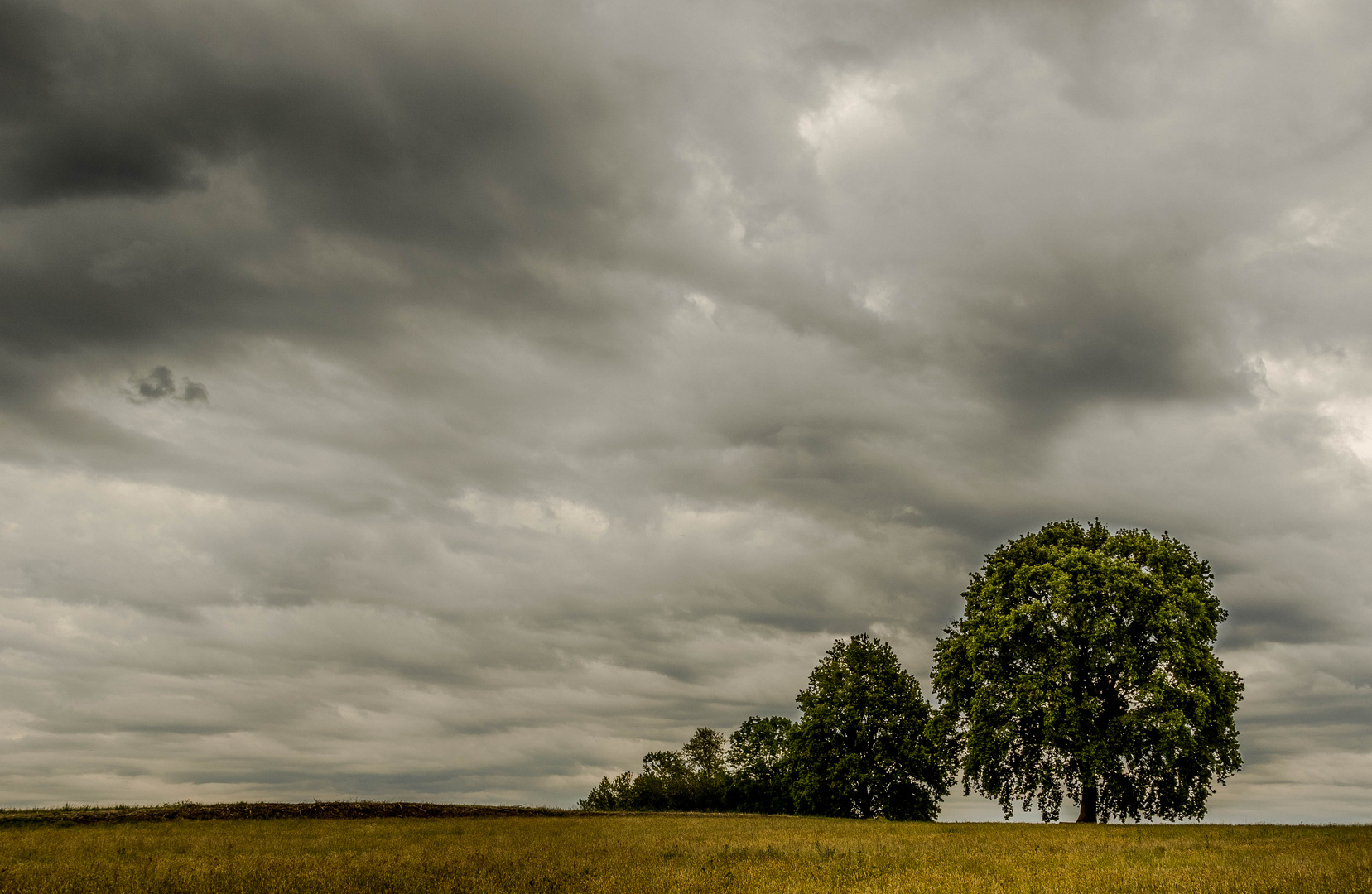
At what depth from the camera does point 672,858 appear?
22.2 m

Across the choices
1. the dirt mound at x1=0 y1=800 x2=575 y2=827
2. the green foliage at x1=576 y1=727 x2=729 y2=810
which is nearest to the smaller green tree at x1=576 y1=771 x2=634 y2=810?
the green foliage at x1=576 y1=727 x2=729 y2=810

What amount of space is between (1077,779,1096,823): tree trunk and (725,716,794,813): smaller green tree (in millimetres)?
27629

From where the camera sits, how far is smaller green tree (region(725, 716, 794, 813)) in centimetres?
6612

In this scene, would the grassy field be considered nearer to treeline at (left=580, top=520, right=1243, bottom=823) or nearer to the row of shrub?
treeline at (left=580, top=520, right=1243, bottom=823)

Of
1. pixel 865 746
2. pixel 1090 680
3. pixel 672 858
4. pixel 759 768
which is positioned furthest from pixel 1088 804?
pixel 759 768

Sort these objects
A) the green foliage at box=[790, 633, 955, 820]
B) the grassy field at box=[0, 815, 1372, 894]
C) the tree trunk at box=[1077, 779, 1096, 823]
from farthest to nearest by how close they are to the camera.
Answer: the green foliage at box=[790, 633, 955, 820] → the tree trunk at box=[1077, 779, 1096, 823] → the grassy field at box=[0, 815, 1372, 894]

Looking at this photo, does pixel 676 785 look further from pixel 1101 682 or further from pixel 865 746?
pixel 1101 682

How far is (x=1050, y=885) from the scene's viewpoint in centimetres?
1605

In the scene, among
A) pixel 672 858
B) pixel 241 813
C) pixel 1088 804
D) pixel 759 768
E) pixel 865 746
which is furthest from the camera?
pixel 759 768

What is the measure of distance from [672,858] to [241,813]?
23.9m

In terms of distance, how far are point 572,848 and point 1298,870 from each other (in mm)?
17880

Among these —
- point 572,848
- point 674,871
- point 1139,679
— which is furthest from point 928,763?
point 674,871

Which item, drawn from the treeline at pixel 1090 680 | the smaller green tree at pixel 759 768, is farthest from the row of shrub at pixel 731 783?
the treeline at pixel 1090 680

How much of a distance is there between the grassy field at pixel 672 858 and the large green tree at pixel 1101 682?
4.72 m
